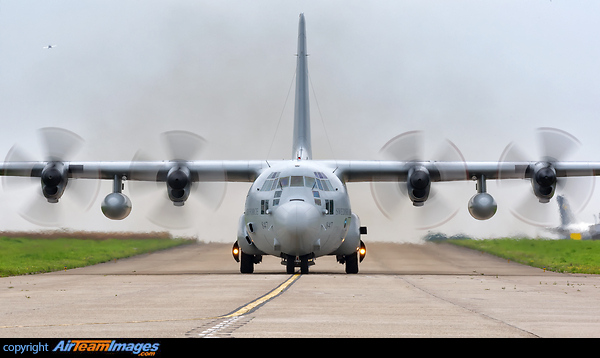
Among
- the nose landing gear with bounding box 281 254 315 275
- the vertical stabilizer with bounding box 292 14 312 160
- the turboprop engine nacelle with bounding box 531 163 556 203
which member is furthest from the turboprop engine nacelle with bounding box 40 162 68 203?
the turboprop engine nacelle with bounding box 531 163 556 203

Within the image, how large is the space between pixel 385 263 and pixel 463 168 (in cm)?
760

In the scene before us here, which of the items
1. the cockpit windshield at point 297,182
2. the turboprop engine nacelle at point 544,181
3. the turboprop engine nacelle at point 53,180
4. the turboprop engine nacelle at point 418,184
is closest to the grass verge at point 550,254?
the turboprop engine nacelle at point 544,181

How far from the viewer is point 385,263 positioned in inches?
1502

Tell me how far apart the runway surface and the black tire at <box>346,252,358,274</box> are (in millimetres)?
5582

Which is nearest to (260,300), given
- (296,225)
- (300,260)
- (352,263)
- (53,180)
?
(296,225)

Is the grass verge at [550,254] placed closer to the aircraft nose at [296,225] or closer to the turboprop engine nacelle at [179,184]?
the aircraft nose at [296,225]

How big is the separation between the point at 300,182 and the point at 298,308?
1208cm

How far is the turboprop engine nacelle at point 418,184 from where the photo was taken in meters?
30.8

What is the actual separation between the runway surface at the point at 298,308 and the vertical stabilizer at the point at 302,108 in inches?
474

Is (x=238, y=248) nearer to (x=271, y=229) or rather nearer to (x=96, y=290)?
(x=271, y=229)

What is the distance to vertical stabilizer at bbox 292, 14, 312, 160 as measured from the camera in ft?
118
